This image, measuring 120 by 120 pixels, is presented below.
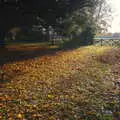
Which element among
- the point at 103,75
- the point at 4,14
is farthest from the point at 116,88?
the point at 4,14

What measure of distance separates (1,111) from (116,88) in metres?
4.76

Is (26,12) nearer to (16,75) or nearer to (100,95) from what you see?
(16,75)

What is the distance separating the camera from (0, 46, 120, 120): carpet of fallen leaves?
20.7ft

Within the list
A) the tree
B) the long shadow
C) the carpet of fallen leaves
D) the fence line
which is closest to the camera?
the carpet of fallen leaves

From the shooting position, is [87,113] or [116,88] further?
[116,88]

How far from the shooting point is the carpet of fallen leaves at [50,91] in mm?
6312

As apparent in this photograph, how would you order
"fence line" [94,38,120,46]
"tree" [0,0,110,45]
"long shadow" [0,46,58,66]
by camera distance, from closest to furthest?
"long shadow" [0,46,58,66] → "tree" [0,0,110,45] → "fence line" [94,38,120,46]

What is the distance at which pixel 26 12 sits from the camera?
1806cm

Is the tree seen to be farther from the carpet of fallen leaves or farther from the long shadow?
the carpet of fallen leaves

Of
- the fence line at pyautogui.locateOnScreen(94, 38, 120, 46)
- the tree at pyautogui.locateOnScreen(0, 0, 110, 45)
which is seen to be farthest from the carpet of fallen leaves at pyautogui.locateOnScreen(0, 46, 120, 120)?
the fence line at pyautogui.locateOnScreen(94, 38, 120, 46)

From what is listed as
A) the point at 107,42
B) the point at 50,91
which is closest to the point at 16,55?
the point at 50,91

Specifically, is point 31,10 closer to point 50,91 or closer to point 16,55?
point 16,55

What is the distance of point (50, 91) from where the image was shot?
8188 mm

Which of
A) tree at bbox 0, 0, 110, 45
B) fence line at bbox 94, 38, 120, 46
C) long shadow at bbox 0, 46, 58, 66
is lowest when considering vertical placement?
fence line at bbox 94, 38, 120, 46
